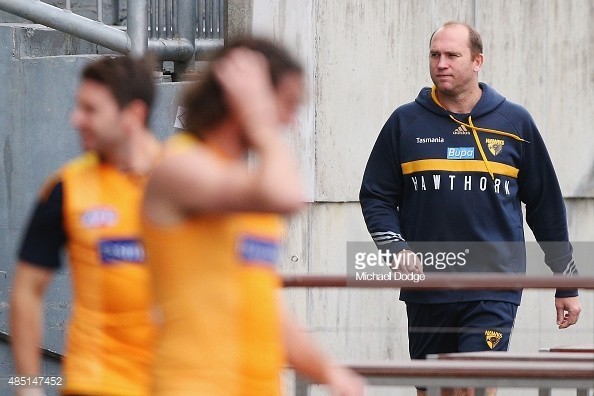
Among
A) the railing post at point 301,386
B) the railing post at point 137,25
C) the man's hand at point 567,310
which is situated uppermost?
the railing post at point 137,25

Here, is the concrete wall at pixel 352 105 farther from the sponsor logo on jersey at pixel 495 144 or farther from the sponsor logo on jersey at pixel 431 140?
the sponsor logo on jersey at pixel 495 144

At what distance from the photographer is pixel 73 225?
392 centimetres

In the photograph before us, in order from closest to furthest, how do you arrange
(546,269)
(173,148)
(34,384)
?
1. (173,148)
2. (34,384)
3. (546,269)

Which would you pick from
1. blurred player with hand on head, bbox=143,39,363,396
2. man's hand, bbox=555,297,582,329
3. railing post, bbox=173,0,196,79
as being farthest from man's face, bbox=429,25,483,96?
blurred player with hand on head, bbox=143,39,363,396

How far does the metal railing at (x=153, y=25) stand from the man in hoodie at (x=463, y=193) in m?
2.90

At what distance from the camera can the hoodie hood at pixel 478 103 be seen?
680 centimetres

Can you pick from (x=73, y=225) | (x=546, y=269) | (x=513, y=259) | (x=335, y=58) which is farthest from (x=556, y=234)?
(x=73, y=225)

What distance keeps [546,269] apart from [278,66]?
6224mm

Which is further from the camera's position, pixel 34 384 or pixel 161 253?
pixel 34 384

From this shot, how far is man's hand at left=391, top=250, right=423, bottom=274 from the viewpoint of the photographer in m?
6.48

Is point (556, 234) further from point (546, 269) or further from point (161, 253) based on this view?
point (161, 253)

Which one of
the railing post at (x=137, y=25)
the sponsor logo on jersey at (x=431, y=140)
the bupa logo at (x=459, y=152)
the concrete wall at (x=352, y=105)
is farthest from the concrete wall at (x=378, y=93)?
the bupa logo at (x=459, y=152)

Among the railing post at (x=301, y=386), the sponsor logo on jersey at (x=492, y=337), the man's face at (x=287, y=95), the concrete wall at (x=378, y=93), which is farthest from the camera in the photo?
the concrete wall at (x=378, y=93)

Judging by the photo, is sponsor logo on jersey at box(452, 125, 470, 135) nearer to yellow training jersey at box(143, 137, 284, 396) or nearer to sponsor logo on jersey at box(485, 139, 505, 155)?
sponsor logo on jersey at box(485, 139, 505, 155)
